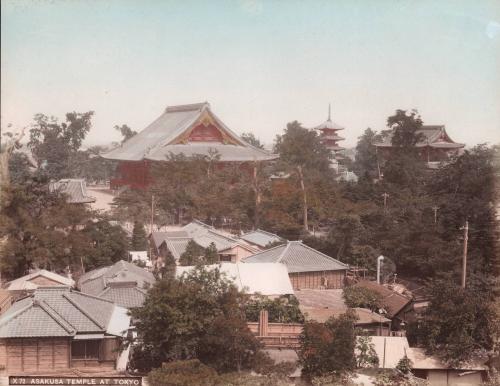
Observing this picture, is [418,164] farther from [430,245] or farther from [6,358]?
[6,358]

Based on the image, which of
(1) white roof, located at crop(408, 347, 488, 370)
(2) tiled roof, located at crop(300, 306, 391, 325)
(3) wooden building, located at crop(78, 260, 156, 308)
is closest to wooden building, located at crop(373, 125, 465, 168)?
(2) tiled roof, located at crop(300, 306, 391, 325)

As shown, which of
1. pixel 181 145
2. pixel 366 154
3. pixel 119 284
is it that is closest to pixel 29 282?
pixel 119 284

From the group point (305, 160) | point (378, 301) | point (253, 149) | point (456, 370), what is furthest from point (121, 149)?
point (456, 370)

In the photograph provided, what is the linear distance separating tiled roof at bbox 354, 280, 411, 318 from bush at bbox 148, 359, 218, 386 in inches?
198

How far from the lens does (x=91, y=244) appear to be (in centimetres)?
1519

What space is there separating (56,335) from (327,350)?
4546 millimetres

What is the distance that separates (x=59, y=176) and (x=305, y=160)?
11.8 meters

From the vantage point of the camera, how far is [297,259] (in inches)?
607

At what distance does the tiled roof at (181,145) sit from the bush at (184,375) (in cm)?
1605

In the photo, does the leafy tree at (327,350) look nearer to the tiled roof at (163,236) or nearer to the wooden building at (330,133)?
the tiled roof at (163,236)

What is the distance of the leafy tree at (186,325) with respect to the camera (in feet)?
31.1

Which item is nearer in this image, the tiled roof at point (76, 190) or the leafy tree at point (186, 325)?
the leafy tree at point (186, 325)

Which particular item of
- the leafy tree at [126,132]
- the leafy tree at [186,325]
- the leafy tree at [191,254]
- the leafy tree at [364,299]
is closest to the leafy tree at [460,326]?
the leafy tree at [364,299]

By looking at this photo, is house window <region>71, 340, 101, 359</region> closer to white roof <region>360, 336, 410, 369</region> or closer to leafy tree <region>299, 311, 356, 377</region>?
leafy tree <region>299, 311, 356, 377</region>
